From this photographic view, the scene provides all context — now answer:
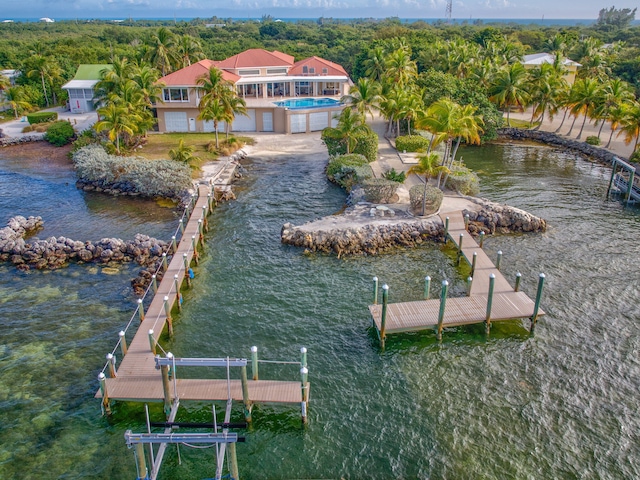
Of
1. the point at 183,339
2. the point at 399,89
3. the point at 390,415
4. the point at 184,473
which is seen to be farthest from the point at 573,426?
the point at 399,89

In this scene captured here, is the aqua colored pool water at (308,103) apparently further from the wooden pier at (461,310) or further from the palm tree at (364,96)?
the wooden pier at (461,310)

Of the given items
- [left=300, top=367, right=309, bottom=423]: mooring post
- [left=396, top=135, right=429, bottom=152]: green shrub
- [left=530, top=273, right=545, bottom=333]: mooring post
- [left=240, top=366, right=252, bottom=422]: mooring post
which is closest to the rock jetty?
[left=240, top=366, right=252, bottom=422]: mooring post

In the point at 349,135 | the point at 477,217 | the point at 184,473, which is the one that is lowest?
the point at 184,473

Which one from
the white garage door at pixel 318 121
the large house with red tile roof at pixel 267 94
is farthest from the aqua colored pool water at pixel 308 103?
the white garage door at pixel 318 121

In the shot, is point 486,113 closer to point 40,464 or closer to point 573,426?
point 573,426

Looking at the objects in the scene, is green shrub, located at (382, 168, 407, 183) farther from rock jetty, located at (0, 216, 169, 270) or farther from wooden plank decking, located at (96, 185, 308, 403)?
wooden plank decking, located at (96, 185, 308, 403)

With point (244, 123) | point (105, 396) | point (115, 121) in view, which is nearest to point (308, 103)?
point (244, 123)
